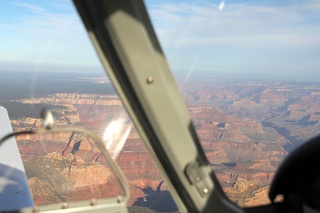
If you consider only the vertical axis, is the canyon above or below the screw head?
below

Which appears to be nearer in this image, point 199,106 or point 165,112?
point 165,112

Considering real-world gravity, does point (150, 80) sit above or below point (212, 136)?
above

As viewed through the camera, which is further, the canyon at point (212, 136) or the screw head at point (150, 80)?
the canyon at point (212, 136)

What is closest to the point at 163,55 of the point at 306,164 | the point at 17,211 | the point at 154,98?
the point at 154,98

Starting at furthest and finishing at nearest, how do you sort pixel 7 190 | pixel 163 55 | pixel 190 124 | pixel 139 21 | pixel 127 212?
pixel 7 190 → pixel 127 212 → pixel 190 124 → pixel 163 55 → pixel 139 21

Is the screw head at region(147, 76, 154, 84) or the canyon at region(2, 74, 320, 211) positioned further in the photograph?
A: the canyon at region(2, 74, 320, 211)

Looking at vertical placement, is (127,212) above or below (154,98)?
below

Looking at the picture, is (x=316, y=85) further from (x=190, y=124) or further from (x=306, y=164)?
(x=190, y=124)

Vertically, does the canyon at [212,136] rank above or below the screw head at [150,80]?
below
